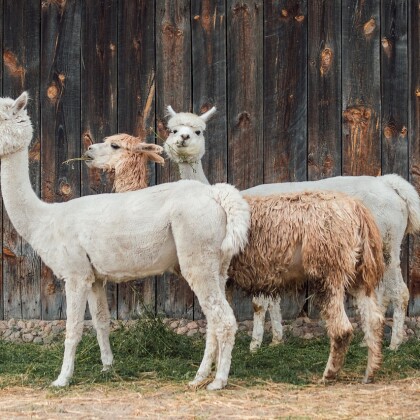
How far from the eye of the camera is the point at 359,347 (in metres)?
8.62

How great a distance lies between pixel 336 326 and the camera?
7129mm

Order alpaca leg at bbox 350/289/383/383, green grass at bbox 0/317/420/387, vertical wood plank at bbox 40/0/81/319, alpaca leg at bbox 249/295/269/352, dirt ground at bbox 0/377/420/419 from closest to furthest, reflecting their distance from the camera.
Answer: dirt ground at bbox 0/377/420/419 → alpaca leg at bbox 350/289/383/383 → green grass at bbox 0/317/420/387 → alpaca leg at bbox 249/295/269/352 → vertical wood plank at bbox 40/0/81/319

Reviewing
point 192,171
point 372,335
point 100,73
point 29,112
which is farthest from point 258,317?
point 29,112

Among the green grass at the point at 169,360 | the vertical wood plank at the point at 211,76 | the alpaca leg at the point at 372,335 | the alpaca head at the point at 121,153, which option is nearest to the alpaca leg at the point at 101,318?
the green grass at the point at 169,360

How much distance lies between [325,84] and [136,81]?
6.08ft

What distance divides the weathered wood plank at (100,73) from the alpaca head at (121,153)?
1094 millimetres

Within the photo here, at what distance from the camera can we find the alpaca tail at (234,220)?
7070 millimetres

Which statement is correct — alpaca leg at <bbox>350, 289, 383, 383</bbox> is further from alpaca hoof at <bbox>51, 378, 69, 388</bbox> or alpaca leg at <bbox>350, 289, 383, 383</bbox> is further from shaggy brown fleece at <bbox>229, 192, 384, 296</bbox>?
alpaca hoof at <bbox>51, 378, 69, 388</bbox>

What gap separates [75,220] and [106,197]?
326 mm

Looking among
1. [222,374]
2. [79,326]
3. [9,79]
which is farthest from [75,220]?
[9,79]

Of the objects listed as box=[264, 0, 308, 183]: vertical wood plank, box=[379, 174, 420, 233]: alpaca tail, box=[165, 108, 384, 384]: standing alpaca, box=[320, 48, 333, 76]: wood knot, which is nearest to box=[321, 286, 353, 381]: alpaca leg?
box=[165, 108, 384, 384]: standing alpaca

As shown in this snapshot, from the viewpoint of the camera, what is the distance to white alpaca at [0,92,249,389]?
23.3ft

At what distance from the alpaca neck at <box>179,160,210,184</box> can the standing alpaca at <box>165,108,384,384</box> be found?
58.6 inches

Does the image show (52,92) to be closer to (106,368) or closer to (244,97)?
(244,97)
